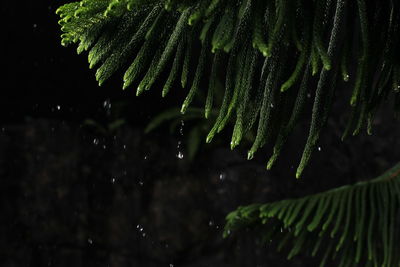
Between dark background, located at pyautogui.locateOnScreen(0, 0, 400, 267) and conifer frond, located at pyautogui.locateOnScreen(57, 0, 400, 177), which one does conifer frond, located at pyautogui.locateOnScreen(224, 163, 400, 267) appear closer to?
conifer frond, located at pyautogui.locateOnScreen(57, 0, 400, 177)

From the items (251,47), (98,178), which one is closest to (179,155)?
(98,178)

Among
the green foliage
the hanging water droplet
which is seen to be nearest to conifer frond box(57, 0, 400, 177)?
the green foliage

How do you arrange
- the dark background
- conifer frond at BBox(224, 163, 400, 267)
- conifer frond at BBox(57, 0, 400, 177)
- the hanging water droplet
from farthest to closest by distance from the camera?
the hanging water droplet < the dark background < conifer frond at BBox(224, 163, 400, 267) < conifer frond at BBox(57, 0, 400, 177)

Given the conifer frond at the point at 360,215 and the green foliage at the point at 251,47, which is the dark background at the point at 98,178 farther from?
the green foliage at the point at 251,47

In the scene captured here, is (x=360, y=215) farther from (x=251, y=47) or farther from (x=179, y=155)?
(x=179, y=155)

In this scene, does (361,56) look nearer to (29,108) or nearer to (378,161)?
(378,161)
